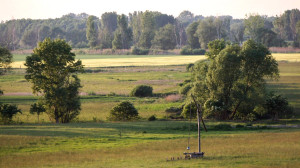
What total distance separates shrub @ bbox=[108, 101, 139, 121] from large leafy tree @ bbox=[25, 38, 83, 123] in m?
4.90

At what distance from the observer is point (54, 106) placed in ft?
210

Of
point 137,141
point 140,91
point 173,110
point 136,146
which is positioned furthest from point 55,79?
point 140,91

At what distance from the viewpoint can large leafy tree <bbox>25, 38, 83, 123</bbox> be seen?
63.4 meters

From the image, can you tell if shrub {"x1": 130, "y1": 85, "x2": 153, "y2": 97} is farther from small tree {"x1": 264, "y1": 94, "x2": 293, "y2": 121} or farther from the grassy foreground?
the grassy foreground

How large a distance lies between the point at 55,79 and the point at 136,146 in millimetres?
25645

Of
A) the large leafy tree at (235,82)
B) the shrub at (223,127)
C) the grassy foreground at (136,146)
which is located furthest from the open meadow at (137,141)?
the large leafy tree at (235,82)

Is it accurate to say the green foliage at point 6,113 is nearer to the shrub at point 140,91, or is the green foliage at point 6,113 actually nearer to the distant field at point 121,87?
the distant field at point 121,87

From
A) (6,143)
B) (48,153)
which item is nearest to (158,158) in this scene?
(48,153)

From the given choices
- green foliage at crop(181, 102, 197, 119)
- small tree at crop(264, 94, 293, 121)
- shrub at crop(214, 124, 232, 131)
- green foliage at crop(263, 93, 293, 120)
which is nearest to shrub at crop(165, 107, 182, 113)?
green foliage at crop(181, 102, 197, 119)

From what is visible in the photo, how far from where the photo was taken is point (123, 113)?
6469cm

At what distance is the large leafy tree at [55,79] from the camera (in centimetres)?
6339

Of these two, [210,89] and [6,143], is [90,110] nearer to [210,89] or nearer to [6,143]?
[210,89]

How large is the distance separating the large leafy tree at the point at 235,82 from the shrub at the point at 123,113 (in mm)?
10041

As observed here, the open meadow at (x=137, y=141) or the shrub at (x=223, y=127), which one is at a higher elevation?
the open meadow at (x=137, y=141)
